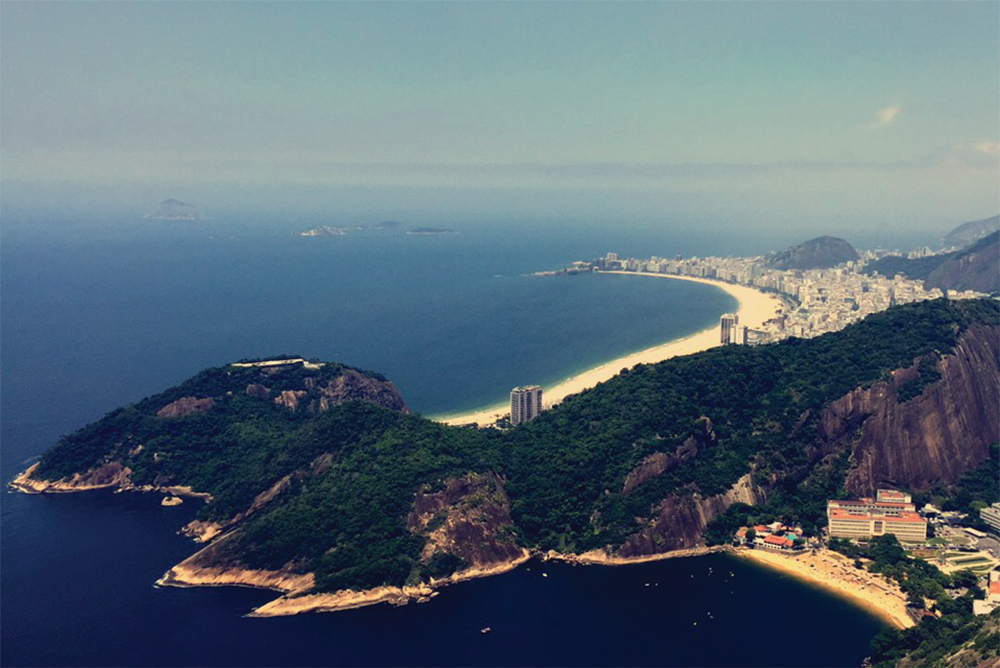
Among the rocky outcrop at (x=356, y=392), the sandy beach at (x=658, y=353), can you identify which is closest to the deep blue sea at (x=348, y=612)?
the sandy beach at (x=658, y=353)

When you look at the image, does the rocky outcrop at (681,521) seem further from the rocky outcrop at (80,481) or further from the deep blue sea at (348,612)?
the rocky outcrop at (80,481)

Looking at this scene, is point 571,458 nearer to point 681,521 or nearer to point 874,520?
point 681,521

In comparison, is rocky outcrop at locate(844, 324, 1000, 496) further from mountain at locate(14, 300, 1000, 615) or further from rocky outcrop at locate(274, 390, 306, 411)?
rocky outcrop at locate(274, 390, 306, 411)

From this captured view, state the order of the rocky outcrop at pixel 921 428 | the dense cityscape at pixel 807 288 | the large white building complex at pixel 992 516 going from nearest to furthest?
the large white building complex at pixel 992 516 → the rocky outcrop at pixel 921 428 → the dense cityscape at pixel 807 288

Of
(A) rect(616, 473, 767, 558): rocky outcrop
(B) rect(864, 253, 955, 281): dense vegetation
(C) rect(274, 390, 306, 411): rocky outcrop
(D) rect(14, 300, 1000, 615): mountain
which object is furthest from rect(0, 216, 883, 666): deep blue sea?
(B) rect(864, 253, 955, 281): dense vegetation

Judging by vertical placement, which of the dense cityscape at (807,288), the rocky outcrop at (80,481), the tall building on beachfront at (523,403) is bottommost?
the rocky outcrop at (80,481)

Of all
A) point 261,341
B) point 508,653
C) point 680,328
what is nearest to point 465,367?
point 261,341

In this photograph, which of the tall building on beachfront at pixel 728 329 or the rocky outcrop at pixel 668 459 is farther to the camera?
the tall building on beachfront at pixel 728 329

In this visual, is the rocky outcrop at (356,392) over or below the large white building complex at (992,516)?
over
